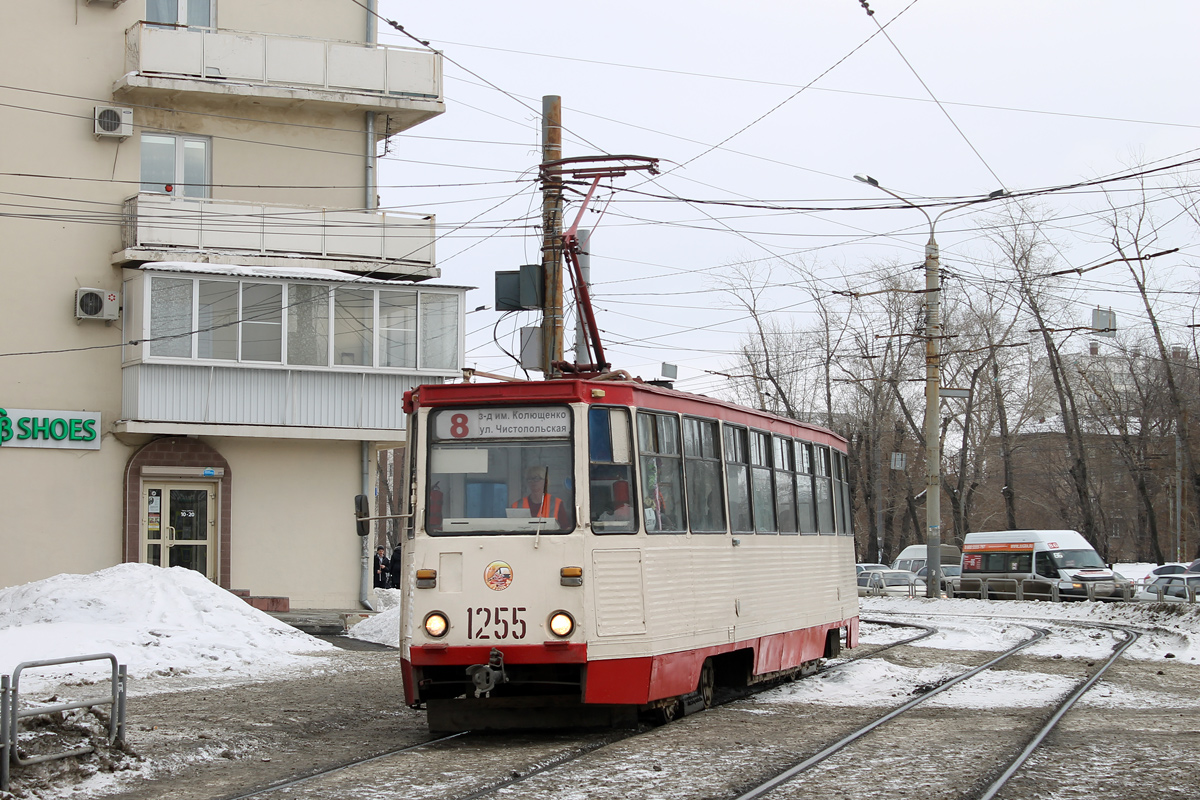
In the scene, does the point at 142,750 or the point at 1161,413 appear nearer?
the point at 142,750

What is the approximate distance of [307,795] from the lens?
8.12m

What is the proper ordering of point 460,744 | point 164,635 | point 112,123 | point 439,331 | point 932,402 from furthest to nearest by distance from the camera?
point 932,402, point 439,331, point 112,123, point 164,635, point 460,744

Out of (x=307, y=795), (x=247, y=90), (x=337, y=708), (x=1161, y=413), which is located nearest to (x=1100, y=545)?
(x=1161, y=413)

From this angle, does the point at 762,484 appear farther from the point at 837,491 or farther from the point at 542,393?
the point at 542,393

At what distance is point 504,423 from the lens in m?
10.4

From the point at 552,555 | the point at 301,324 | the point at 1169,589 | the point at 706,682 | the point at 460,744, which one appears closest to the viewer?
the point at 552,555

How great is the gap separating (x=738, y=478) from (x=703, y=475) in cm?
85

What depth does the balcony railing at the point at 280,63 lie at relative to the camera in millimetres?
25281

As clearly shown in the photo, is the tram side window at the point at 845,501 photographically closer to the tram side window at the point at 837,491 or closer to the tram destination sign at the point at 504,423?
the tram side window at the point at 837,491

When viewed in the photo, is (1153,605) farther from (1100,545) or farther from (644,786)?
(1100,545)

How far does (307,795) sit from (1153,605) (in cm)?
2287

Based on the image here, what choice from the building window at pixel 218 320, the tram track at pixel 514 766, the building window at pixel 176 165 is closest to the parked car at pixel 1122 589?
the building window at pixel 218 320

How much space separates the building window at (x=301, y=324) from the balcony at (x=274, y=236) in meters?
0.81

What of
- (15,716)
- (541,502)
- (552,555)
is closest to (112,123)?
(541,502)
